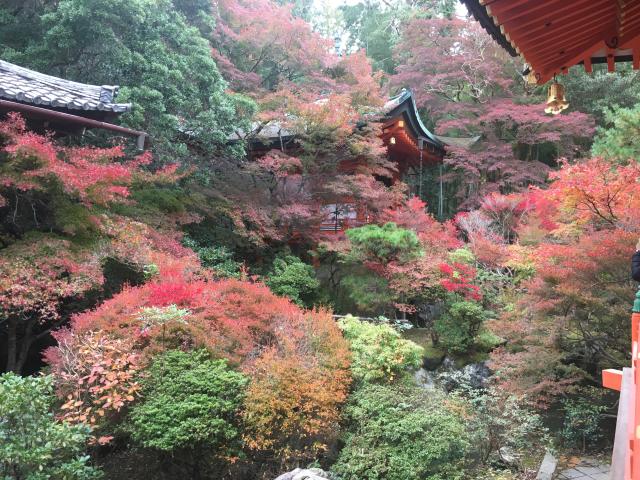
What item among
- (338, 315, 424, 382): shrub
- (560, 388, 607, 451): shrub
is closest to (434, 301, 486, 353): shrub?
(560, 388, 607, 451): shrub

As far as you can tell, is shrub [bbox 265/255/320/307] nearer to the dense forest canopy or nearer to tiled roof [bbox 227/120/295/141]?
the dense forest canopy

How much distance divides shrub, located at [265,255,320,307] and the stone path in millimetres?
5132

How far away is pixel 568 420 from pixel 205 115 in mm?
8623

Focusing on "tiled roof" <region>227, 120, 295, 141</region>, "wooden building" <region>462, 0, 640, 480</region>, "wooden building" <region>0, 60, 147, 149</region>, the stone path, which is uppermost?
"wooden building" <region>462, 0, 640, 480</region>

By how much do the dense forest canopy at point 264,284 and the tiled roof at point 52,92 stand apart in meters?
0.41

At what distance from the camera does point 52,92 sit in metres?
6.48

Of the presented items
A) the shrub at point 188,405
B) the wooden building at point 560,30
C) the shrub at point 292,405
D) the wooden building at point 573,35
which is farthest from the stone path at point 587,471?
the wooden building at point 560,30

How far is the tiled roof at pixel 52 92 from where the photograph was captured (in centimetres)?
599

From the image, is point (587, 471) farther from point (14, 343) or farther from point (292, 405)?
point (14, 343)

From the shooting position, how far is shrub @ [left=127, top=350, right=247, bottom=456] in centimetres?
493

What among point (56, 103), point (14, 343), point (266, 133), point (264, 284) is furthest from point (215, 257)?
point (266, 133)

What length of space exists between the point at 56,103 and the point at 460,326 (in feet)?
25.6

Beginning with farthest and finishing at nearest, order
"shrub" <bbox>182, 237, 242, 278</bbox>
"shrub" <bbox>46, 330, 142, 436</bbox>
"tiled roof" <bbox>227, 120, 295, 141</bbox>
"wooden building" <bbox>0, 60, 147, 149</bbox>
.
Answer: "tiled roof" <bbox>227, 120, 295, 141</bbox> < "shrub" <bbox>182, 237, 242, 278</bbox> < "wooden building" <bbox>0, 60, 147, 149</bbox> < "shrub" <bbox>46, 330, 142, 436</bbox>

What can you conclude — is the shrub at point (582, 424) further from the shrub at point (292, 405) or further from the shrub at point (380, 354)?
A: the shrub at point (292, 405)
